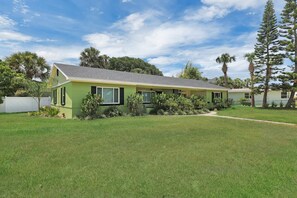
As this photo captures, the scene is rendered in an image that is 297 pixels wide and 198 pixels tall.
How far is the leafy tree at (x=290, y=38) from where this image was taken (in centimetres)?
2736

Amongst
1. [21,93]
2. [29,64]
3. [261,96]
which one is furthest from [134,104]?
[261,96]

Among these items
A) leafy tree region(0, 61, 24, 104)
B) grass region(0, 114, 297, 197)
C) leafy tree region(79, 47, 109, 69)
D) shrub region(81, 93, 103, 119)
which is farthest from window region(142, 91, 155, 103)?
leafy tree region(79, 47, 109, 69)

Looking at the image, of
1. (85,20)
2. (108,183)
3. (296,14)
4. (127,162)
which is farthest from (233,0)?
(296,14)

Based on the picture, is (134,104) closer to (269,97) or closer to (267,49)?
(267,49)

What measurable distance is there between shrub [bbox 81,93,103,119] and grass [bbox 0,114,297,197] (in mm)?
5693

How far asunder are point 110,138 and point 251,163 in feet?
16.2

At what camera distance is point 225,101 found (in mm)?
28031

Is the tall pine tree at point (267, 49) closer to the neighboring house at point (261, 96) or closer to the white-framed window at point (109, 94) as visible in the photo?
the neighboring house at point (261, 96)

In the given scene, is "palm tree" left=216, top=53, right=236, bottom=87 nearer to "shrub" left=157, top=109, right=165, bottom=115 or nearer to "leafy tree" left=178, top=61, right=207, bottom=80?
"leafy tree" left=178, top=61, right=207, bottom=80

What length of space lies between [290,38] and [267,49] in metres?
3.03

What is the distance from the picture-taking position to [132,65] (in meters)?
51.8

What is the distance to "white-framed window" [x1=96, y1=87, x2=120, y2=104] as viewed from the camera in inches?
626

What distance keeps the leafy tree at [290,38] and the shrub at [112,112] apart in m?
24.9

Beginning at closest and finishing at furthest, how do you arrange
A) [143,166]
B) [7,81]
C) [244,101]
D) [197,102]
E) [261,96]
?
1. [143,166]
2. [7,81]
3. [197,102]
4. [244,101]
5. [261,96]
